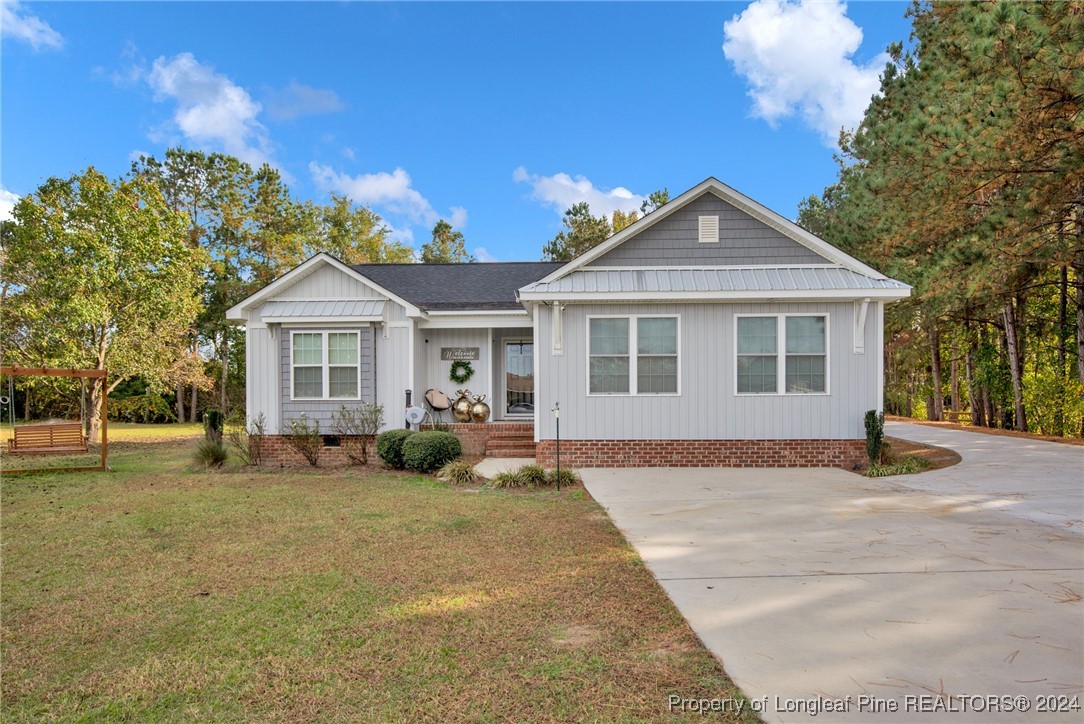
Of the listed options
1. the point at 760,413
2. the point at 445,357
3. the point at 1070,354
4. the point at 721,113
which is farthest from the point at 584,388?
the point at 1070,354

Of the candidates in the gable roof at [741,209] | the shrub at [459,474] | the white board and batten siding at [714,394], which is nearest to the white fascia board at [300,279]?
the gable roof at [741,209]

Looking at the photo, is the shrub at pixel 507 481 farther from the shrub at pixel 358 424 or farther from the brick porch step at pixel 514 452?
the shrub at pixel 358 424

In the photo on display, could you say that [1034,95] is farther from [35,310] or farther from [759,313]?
[35,310]

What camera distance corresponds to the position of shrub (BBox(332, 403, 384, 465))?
1243 centimetres

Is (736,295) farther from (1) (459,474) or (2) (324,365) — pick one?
(2) (324,365)

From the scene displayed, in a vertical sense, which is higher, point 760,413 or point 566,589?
point 760,413

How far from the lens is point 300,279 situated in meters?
13.1

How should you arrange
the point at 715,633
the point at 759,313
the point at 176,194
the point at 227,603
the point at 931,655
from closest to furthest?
the point at 931,655 → the point at 715,633 → the point at 227,603 → the point at 759,313 → the point at 176,194

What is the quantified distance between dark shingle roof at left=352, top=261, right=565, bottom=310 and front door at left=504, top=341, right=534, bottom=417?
130 cm

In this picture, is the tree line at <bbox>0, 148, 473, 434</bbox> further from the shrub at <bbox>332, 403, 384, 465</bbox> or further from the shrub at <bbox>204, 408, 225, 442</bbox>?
the shrub at <bbox>332, 403, 384, 465</bbox>

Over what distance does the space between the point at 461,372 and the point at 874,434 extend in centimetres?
897

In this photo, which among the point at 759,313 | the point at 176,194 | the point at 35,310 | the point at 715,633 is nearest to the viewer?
the point at 715,633

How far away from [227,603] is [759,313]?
9600mm

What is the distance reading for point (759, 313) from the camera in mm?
10984
